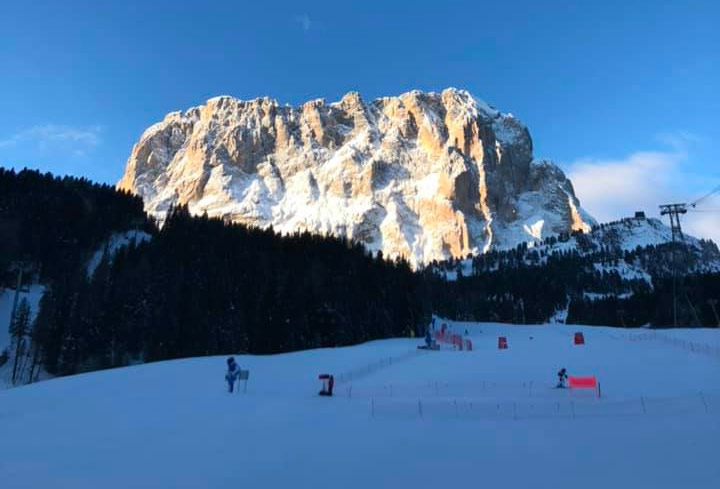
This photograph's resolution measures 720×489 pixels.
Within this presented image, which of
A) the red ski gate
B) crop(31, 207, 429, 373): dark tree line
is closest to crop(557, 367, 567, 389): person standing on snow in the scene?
the red ski gate

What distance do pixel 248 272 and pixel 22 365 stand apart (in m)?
23.1

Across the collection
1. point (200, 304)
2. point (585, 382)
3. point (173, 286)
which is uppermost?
point (173, 286)

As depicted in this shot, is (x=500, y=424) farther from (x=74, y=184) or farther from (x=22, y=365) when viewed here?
(x=74, y=184)

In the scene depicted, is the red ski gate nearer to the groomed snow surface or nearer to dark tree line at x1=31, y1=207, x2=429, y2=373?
the groomed snow surface

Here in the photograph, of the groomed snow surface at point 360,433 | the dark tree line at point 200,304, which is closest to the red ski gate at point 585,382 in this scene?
the groomed snow surface at point 360,433

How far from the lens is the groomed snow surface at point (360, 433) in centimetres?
876

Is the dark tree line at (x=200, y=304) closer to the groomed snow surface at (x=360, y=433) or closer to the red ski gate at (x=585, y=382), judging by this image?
the groomed snow surface at (x=360, y=433)

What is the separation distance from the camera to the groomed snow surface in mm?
8758

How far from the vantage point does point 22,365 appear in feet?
148

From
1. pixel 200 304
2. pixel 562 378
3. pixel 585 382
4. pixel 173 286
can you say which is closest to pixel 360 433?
pixel 585 382

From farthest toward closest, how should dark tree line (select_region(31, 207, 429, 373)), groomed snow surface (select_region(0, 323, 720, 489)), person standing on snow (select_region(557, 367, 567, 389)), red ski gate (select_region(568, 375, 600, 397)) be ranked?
dark tree line (select_region(31, 207, 429, 373)), person standing on snow (select_region(557, 367, 567, 389)), red ski gate (select_region(568, 375, 600, 397)), groomed snow surface (select_region(0, 323, 720, 489))

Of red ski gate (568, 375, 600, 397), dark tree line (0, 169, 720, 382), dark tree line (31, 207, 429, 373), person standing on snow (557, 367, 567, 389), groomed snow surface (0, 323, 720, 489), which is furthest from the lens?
dark tree line (0, 169, 720, 382)

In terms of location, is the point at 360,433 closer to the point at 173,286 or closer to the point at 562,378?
the point at 562,378

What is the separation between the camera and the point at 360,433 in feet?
40.0
